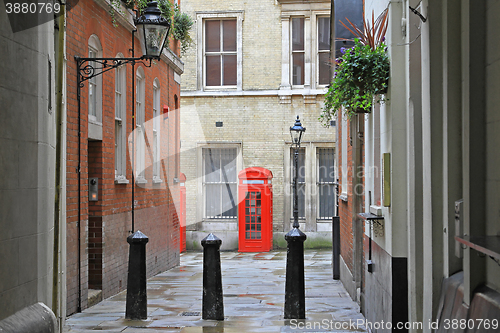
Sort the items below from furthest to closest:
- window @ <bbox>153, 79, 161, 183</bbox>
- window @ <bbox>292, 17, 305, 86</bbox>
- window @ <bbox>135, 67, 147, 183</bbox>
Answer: window @ <bbox>292, 17, 305, 86</bbox>
window @ <bbox>153, 79, 161, 183</bbox>
window @ <bbox>135, 67, 147, 183</bbox>

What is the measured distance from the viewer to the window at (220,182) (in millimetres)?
21766

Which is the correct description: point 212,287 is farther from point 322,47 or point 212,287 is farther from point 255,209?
point 322,47

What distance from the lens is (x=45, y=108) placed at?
500cm

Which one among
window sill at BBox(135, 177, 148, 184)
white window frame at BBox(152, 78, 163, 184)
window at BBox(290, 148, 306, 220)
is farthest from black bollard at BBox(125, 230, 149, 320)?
window at BBox(290, 148, 306, 220)

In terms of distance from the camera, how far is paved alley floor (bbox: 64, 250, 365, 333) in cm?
816

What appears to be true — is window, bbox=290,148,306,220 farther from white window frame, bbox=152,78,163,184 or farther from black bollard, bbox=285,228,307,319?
black bollard, bbox=285,228,307,319

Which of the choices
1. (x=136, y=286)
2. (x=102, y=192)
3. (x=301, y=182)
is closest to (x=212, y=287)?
(x=136, y=286)

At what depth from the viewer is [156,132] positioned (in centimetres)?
1495

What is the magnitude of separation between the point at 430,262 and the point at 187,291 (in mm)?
7503

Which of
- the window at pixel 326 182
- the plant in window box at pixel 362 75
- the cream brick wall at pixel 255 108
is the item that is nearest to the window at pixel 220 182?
the cream brick wall at pixel 255 108

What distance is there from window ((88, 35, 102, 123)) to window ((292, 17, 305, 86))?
37.7 feet

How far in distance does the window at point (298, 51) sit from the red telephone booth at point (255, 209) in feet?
11.3

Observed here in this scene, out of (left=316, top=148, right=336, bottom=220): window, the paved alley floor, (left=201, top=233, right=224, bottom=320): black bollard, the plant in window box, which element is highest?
the plant in window box

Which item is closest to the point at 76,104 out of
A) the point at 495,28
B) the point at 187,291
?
the point at 187,291
